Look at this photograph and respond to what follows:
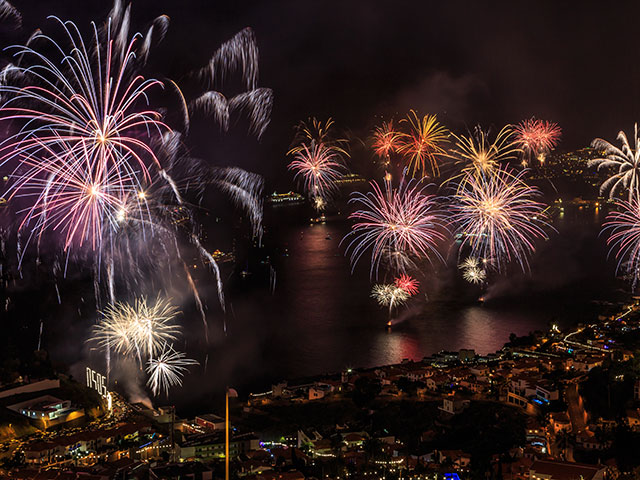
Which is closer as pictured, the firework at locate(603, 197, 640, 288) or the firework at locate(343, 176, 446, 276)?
the firework at locate(343, 176, 446, 276)

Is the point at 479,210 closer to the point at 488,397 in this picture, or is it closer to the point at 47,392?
the point at 488,397

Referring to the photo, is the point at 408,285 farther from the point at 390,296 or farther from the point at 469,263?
the point at 469,263

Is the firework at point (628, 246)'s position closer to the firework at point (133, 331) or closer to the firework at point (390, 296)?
the firework at point (390, 296)

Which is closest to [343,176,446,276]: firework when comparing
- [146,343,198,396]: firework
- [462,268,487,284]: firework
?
[462,268,487,284]: firework

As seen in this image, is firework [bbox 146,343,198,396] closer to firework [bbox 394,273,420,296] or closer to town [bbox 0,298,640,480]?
town [bbox 0,298,640,480]

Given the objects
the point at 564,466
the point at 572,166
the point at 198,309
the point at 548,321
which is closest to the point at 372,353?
the point at 548,321

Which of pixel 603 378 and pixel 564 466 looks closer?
pixel 564 466

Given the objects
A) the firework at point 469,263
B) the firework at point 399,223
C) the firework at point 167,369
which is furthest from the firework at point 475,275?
the firework at point 167,369
